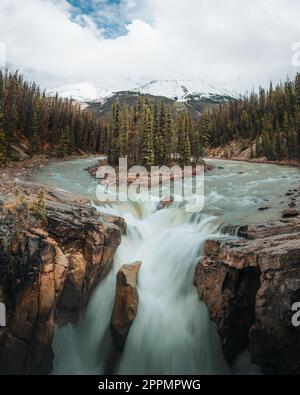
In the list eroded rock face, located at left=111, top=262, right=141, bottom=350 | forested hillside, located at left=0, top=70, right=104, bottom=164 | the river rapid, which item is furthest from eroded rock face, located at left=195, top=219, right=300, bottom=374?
forested hillside, located at left=0, top=70, right=104, bottom=164

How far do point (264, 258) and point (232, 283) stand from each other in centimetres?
205

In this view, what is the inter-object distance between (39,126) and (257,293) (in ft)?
296

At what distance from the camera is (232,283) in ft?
45.6

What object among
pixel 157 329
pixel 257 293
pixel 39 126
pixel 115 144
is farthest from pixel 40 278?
pixel 39 126

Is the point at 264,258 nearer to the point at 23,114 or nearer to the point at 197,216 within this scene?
the point at 197,216

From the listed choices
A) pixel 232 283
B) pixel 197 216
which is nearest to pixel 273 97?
pixel 197 216

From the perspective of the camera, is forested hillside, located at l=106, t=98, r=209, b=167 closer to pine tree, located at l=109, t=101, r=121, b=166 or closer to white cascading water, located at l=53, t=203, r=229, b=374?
pine tree, located at l=109, t=101, r=121, b=166

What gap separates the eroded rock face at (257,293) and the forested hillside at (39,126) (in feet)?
168

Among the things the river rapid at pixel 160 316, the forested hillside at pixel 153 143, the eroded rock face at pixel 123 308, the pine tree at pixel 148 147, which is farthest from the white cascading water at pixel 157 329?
the forested hillside at pixel 153 143

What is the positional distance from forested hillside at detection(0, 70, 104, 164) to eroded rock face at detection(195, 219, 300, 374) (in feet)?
168

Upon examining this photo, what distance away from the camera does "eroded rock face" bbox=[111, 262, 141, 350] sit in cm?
1437

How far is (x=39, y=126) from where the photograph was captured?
91.4 m

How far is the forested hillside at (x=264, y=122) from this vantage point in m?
73.7

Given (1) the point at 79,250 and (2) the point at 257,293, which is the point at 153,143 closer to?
(1) the point at 79,250
